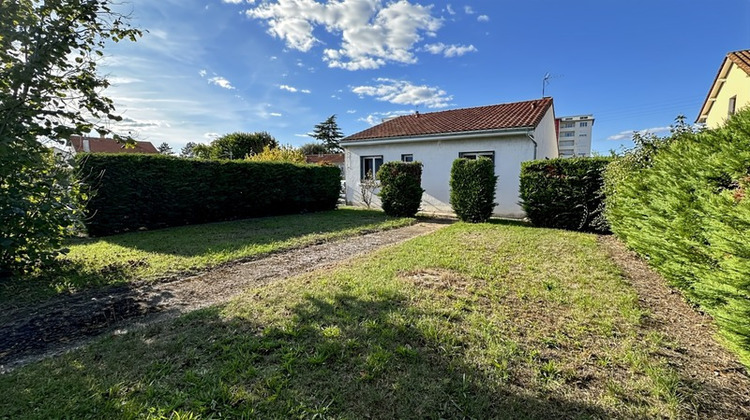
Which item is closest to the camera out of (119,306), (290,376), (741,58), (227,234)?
(290,376)

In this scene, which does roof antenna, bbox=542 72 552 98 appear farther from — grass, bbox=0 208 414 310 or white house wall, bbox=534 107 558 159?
grass, bbox=0 208 414 310

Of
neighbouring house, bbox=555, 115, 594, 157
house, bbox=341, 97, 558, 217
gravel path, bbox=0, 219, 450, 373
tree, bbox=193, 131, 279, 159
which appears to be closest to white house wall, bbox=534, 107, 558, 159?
house, bbox=341, 97, 558, 217

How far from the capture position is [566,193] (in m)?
8.84

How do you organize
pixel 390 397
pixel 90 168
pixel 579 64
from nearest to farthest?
pixel 390 397, pixel 90 168, pixel 579 64

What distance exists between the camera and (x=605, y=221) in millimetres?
8164

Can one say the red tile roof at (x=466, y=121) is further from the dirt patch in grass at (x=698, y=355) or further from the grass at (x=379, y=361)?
the grass at (x=379, y=361)

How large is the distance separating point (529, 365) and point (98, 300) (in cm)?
508

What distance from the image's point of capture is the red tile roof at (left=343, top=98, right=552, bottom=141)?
490 inches

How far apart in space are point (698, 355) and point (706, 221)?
1.18 m

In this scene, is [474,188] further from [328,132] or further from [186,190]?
[328,132]

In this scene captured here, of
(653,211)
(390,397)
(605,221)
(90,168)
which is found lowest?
(390,397)

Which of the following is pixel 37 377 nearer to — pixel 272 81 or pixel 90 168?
pixel 90 168

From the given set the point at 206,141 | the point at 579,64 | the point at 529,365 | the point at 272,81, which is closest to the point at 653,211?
the point at 529,365

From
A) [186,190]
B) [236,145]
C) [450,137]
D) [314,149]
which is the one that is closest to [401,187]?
[450,137]
